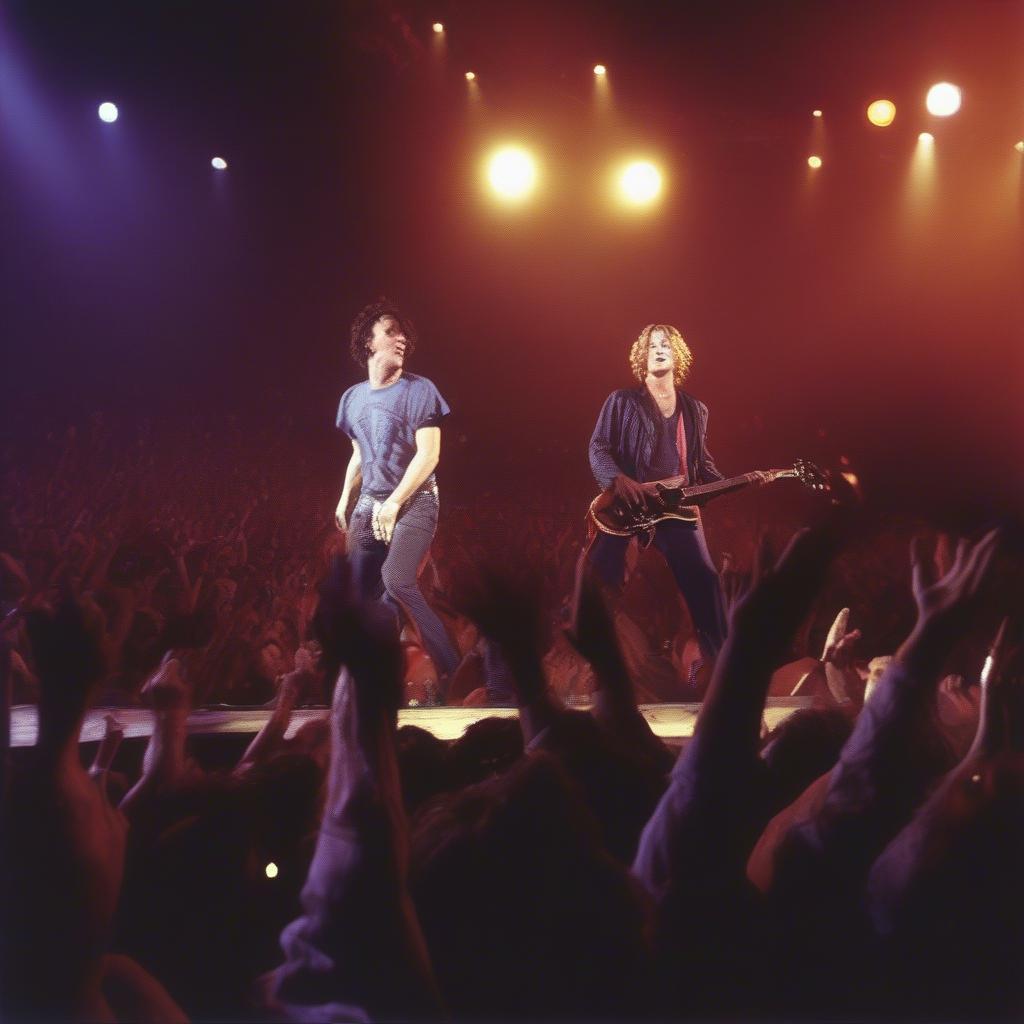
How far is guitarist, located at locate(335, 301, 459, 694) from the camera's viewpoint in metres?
4.97

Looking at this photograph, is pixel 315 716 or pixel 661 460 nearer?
pixel 315 716

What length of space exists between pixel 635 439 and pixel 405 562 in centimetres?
154

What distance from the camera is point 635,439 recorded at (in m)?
5.56

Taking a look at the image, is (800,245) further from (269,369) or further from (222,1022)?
(222,1022)

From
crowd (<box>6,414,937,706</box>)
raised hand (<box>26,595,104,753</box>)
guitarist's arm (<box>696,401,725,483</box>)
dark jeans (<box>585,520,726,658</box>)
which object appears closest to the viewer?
raised hand (<box>26,595,104,753</box>)

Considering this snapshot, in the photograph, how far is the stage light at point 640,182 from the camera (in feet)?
21.0

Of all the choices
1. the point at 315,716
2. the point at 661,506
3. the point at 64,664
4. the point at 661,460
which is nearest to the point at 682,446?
the point at 661,460

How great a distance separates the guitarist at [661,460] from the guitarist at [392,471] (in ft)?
3.15

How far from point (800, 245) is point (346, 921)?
18.9 feet

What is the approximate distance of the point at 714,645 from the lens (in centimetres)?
512

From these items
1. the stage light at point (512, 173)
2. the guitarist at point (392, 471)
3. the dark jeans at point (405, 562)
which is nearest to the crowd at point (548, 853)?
the dark jeans at point (405, 562)

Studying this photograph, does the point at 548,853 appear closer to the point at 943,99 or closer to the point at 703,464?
the point at 703,464

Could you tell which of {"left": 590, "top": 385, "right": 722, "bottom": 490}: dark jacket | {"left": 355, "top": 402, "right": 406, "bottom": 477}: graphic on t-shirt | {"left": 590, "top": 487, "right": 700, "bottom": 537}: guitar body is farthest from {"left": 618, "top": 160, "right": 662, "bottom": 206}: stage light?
{"left": 355, "top": 402, "right": 406, "bottom": 477}: graphic on t-shirt

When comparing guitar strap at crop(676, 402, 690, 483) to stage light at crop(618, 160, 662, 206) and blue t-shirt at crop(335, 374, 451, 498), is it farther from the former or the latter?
stage light at crop(618, 160, 662, 206)
